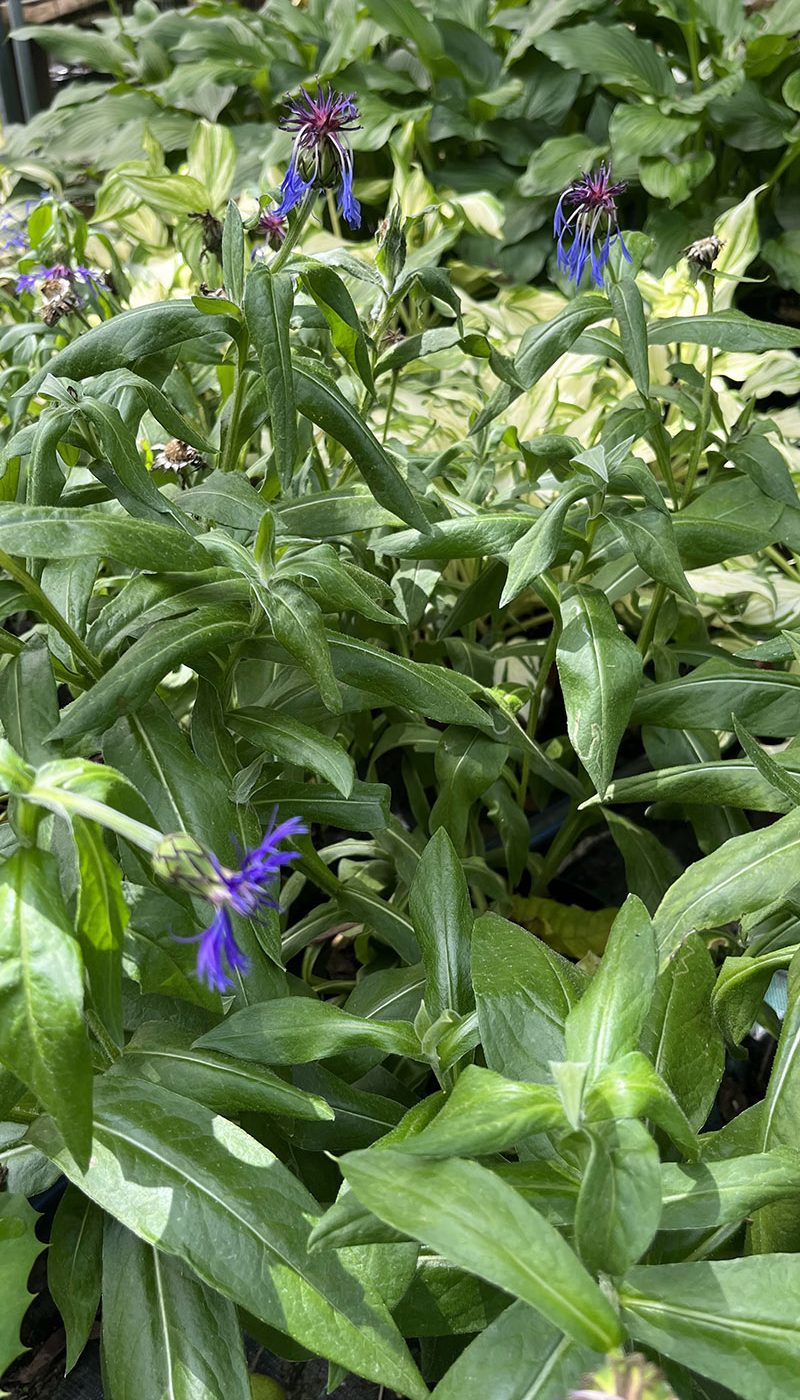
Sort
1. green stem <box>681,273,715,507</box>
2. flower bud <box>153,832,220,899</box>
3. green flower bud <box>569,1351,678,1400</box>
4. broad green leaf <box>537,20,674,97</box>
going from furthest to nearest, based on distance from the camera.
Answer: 1. broad green leaf <box>537,20,674,97</box>
2. green stem <box>681,273,715,507</box>
3. flower bud <box>153,832,220,899</box>
4. green flower bud <box>569,1351,678,1400</box>

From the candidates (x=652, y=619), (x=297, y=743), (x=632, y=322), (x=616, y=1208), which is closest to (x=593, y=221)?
(x=632, y=322)

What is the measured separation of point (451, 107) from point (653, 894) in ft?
5.72

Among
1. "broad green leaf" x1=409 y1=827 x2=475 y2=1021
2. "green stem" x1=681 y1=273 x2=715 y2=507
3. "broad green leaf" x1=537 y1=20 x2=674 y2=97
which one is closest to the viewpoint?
"broad green leaf" x1=409 y1=827 x2=475 y2=1021

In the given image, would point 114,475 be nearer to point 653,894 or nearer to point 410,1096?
point 410,1096

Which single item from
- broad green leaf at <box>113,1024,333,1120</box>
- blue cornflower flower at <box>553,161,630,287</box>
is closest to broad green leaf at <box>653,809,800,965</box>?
broad green leaf at <box>113,1024,333,1120</box>

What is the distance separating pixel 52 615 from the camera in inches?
25.2

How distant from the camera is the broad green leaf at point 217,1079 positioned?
560mm

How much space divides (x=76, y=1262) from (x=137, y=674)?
0.33 metres

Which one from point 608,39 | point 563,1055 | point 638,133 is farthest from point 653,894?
point 608,39

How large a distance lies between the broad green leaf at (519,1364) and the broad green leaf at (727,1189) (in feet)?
0.22

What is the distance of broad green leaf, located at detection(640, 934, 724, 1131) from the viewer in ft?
1.96

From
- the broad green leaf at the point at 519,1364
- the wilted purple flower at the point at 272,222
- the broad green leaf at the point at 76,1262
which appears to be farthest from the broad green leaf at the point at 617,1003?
the wilted purple flower at the point at 272,222

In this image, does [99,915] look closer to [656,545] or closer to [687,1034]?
[687,1034]

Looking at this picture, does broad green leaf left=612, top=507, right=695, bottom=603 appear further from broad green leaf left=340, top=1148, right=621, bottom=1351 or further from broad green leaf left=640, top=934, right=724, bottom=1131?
broad green leaf left=340, top=1148, right=621, bottom=1351
